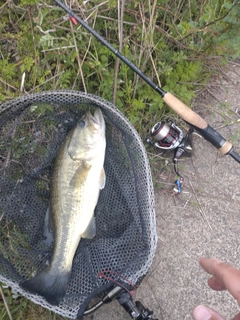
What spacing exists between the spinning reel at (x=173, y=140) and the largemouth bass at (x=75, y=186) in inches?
19.8

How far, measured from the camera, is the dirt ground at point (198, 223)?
2668mm

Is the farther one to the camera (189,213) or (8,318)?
(189,213)

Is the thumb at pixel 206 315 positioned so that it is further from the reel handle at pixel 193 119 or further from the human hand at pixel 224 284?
the reel handle at pixel 193 119

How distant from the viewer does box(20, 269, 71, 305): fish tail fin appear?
7.32 feet

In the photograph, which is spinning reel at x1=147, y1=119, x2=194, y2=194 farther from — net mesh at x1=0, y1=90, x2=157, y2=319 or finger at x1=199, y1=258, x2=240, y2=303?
finger at x1=199, y1=258, x2=240, y2=303

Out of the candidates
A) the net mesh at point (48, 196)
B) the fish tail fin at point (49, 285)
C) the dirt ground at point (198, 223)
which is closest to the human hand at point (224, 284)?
the net mesh at point (48, 196)

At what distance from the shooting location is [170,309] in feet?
8.73

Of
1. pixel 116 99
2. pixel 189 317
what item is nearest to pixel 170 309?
pixel 189 317

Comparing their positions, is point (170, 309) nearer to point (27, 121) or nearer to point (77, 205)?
point (77, 205)

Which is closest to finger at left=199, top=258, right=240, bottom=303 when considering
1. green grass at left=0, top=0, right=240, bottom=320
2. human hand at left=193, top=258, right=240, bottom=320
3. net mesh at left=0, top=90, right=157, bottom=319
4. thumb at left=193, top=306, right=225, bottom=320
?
human hand at left=193, top=258, right=240, bottom=320

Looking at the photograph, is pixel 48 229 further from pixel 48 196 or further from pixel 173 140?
pixel 173 140

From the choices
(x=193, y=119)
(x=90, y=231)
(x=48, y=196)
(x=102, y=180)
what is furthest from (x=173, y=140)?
(x=48, y=196)

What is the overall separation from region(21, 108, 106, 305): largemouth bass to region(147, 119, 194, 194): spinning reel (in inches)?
19.8

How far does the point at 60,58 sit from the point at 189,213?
66.4 inches
